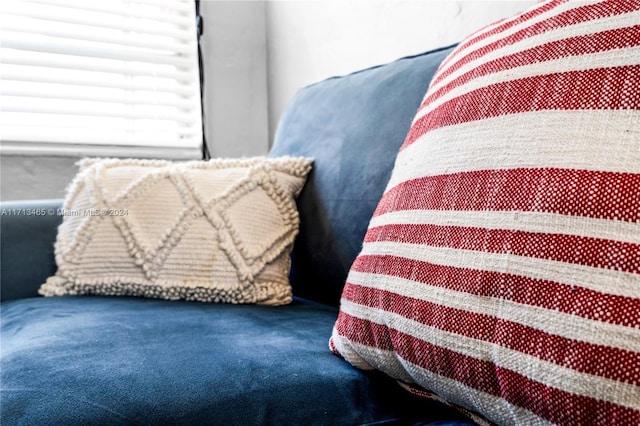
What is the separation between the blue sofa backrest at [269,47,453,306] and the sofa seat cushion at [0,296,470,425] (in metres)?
0.21

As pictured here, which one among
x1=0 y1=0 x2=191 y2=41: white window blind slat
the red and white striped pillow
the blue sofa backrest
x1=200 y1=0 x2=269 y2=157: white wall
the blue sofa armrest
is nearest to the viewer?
the red and white striped pillow

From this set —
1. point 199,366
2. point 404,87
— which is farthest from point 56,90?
point 199,366

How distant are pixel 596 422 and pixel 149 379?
45 centimetres

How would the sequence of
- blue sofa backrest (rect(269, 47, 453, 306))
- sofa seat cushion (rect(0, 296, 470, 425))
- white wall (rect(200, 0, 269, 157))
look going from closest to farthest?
sofa seat cushion (rect(0, 296, 470, 425))
blue sofa backrest (rect(269, 47, 453, 306))
white wall (rect(200, 0, 269, 157))

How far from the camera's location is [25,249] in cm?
119

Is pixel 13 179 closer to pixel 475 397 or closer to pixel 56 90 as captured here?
pixel 56 90

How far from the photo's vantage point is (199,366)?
671mm

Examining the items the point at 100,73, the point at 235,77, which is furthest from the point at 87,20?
the point at 235,77

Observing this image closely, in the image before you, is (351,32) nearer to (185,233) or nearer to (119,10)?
(119,10)

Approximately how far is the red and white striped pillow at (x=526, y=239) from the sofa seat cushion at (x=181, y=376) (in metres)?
0.08

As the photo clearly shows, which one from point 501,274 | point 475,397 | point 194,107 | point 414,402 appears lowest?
point 414,402

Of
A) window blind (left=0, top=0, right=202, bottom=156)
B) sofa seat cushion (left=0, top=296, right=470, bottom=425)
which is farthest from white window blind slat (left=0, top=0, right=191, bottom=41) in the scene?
sofa seat cushion (left=0, top=296, right=470, bottom=425)

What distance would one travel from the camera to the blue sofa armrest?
1.17m

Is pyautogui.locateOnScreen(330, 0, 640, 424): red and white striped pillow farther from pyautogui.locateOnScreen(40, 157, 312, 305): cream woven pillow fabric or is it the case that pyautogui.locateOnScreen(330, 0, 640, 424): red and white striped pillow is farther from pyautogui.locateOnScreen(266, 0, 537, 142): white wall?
pyautogui.locateOnScreen(266, 0, 537, 142): white wall
